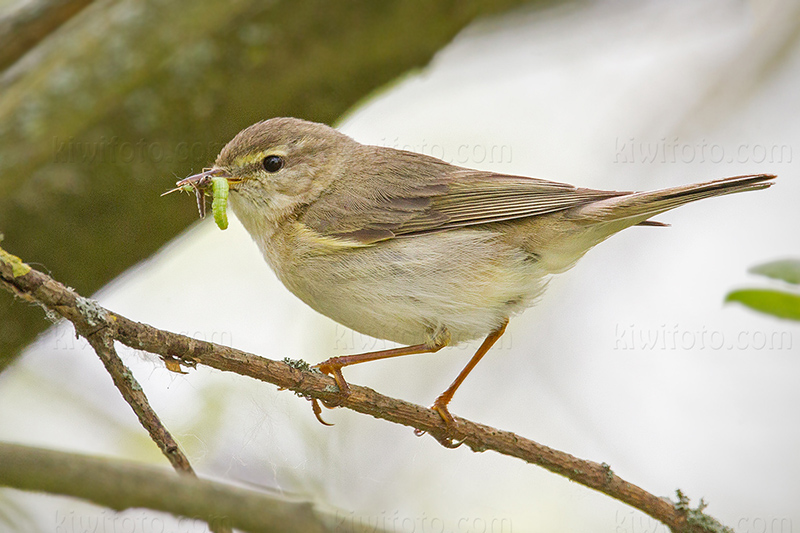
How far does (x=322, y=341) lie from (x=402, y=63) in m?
2.40

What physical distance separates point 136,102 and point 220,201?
100 centimetres

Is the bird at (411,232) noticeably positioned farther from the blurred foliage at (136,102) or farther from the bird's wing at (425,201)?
the blurred foliage at (136,102)

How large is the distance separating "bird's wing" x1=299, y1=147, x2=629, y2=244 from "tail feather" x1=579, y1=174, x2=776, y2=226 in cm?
11

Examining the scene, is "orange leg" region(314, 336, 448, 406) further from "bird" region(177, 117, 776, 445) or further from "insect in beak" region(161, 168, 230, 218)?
"insect in beak" region(161, 168, 230, 218)

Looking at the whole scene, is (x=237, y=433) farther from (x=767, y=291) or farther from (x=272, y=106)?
(x=767, y=291)

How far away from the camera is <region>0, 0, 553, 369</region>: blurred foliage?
407cm

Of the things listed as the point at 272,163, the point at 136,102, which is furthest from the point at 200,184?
the point at 136,102

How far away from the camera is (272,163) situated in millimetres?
4195

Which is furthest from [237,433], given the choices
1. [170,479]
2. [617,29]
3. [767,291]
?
[617,29]

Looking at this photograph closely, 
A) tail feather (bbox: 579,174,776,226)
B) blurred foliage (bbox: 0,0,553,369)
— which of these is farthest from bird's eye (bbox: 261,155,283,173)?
tail feather (bbox: 579,174,776,226)

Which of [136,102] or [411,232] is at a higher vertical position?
[136,102]

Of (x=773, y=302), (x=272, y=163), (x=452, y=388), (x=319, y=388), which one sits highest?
(x=272, y=163)

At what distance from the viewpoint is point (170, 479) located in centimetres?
201

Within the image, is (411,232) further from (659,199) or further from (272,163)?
(659,199)
